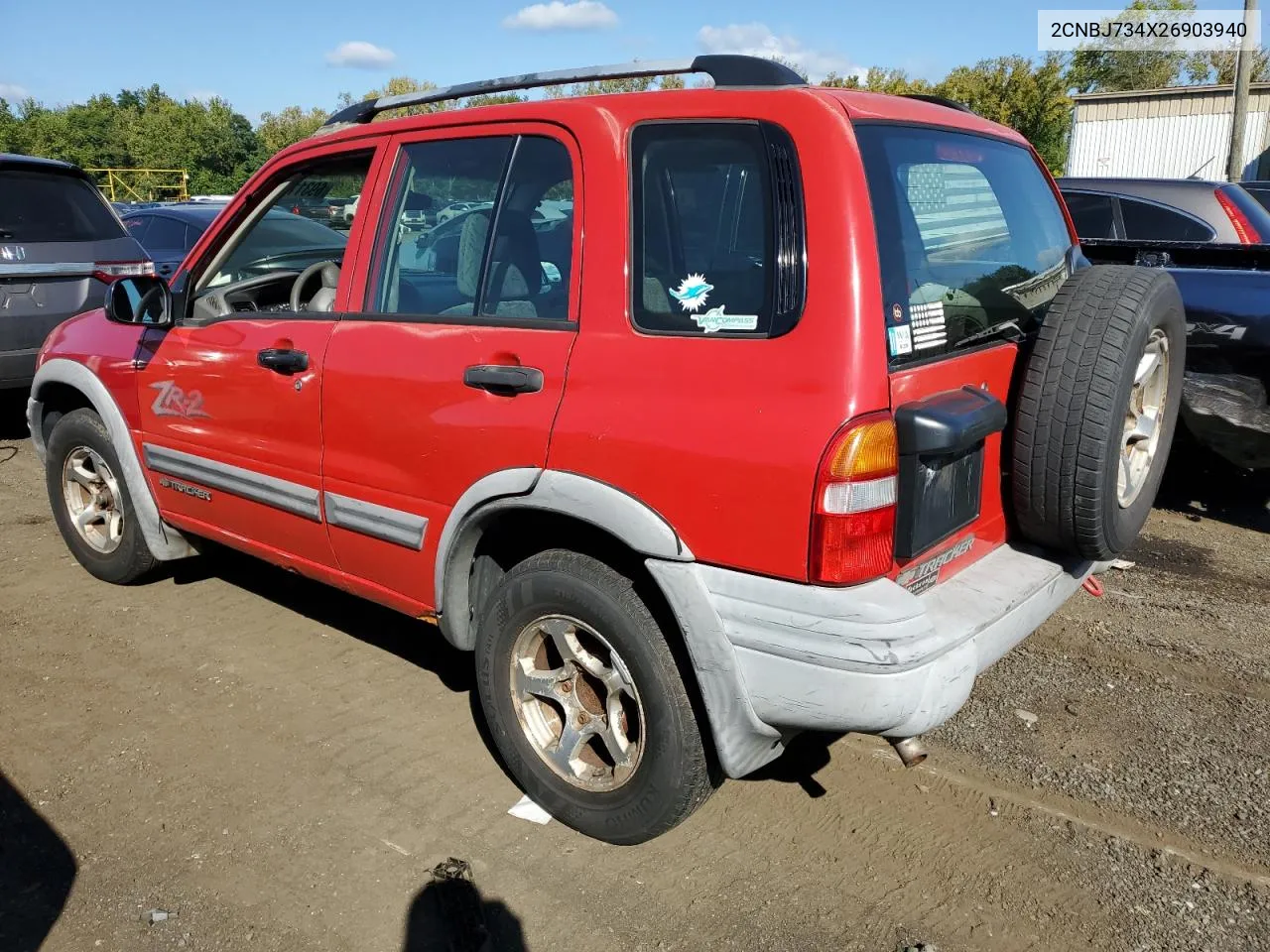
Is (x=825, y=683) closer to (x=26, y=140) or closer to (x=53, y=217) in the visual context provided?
(x=53, y=217)

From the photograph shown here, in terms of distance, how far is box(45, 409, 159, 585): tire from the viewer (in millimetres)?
4480

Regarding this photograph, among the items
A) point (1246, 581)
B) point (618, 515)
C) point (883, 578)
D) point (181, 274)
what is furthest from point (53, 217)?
point (1246, 581)

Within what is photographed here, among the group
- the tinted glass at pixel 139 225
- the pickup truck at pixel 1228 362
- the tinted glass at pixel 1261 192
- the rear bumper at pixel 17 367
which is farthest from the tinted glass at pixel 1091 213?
the tinted glass at pixel 139 225

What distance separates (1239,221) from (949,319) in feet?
20.2

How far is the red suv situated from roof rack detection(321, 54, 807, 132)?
0.05 ft

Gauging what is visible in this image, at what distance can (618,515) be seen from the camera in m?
2.54

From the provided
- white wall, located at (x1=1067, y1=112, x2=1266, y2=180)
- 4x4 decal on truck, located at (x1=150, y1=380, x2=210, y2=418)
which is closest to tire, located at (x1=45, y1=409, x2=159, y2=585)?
4x4 decal on truck, located at (x1=150, y1=380, x2=210, y2=418)

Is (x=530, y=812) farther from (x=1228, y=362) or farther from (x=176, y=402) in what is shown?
(x=1228, y=362)

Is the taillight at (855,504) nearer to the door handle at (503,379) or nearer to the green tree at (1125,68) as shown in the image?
the door handle at (503,379)

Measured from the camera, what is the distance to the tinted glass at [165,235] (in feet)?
32.9

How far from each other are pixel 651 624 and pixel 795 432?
660 millimetres

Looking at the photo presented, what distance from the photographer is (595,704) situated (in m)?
2.93

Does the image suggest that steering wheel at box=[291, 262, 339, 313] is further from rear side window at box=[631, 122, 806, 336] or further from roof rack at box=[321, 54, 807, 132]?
rear side window at box=[631, 122, 806, 336]

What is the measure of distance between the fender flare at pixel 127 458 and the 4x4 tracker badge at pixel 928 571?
3.20 m
